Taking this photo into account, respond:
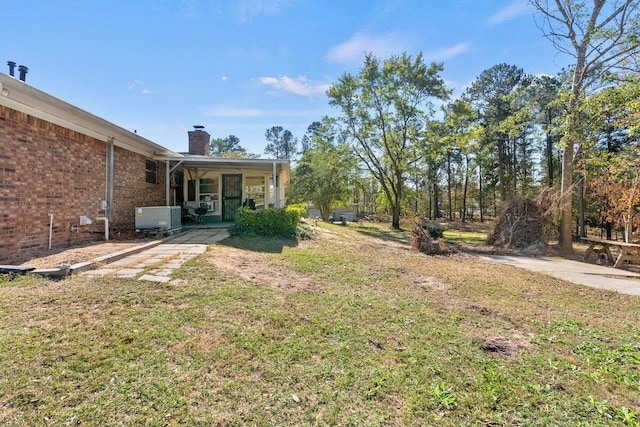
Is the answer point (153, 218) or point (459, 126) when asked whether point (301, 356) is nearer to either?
point (153, 218)

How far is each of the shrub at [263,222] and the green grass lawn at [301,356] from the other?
474 centimetres

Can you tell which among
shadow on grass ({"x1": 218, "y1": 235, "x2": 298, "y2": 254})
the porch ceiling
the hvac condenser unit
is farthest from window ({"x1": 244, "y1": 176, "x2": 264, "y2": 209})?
the hvac condenser unit

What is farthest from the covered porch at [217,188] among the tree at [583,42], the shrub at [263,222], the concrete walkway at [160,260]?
the tree at [583,42]

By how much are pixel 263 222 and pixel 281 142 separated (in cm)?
3894

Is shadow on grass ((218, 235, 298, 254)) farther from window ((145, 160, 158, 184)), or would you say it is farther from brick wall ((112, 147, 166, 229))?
window ((145, 160, 158, 184))

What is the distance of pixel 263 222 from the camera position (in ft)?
31.1

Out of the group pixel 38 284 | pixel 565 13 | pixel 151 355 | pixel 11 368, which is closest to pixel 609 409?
pixel 151 355

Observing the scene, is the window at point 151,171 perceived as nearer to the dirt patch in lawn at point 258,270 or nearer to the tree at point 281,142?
the dirt patch in lawn at point 258,270

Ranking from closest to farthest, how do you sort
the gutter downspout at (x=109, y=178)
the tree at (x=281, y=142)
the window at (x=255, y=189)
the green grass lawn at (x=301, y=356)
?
the green grass lawn at (x=301, y=356) → the gutter downspout at (x=109, y=178) → the window at (x=255, y=189) → the tree at (x=281, y=142)

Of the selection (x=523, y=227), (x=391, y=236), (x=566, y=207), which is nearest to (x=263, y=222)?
(x=391, y=236)

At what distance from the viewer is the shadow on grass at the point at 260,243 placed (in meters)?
7.47

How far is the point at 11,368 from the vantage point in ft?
7.40

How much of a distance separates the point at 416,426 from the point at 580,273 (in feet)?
24.9

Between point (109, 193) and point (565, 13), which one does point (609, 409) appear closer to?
point (109, 193)
